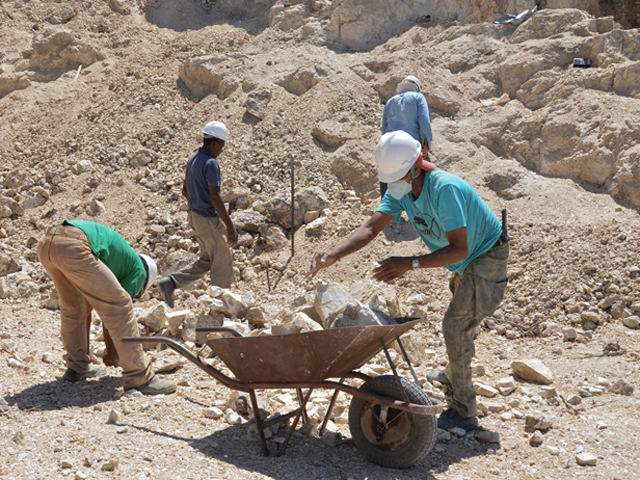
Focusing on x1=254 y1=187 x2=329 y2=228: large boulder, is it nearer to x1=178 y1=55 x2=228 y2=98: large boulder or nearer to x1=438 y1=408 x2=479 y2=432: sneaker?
x1=178 y1=55 x2=228 y2=98: large boulder

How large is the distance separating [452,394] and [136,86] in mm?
8261

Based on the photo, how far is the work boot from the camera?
18.2 feet

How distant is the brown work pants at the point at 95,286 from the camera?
3457mm

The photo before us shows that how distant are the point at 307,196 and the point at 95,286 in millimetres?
4127

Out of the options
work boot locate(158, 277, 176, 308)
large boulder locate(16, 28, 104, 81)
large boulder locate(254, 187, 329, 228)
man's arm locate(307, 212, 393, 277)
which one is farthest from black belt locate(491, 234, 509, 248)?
large boulder locate(16, 28, 104, 81)

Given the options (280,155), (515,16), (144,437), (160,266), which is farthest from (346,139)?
(144,437)

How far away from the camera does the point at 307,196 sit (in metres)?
7.33

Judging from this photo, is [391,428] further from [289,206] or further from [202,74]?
[202,74]

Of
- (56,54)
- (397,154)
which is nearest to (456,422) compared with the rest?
(397,154)

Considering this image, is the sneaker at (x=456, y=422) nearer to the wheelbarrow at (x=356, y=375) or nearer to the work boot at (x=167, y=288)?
the wheelbarrow at (x=356, y=375)

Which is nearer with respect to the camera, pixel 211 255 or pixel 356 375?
pixel 356 375

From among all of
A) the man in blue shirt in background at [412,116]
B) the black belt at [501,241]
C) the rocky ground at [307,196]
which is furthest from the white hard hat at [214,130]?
the black belt at [501,241]

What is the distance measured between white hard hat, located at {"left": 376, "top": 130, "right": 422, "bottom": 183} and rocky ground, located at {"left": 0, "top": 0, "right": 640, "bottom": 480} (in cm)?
161

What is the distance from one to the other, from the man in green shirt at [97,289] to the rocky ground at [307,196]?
17 cm
